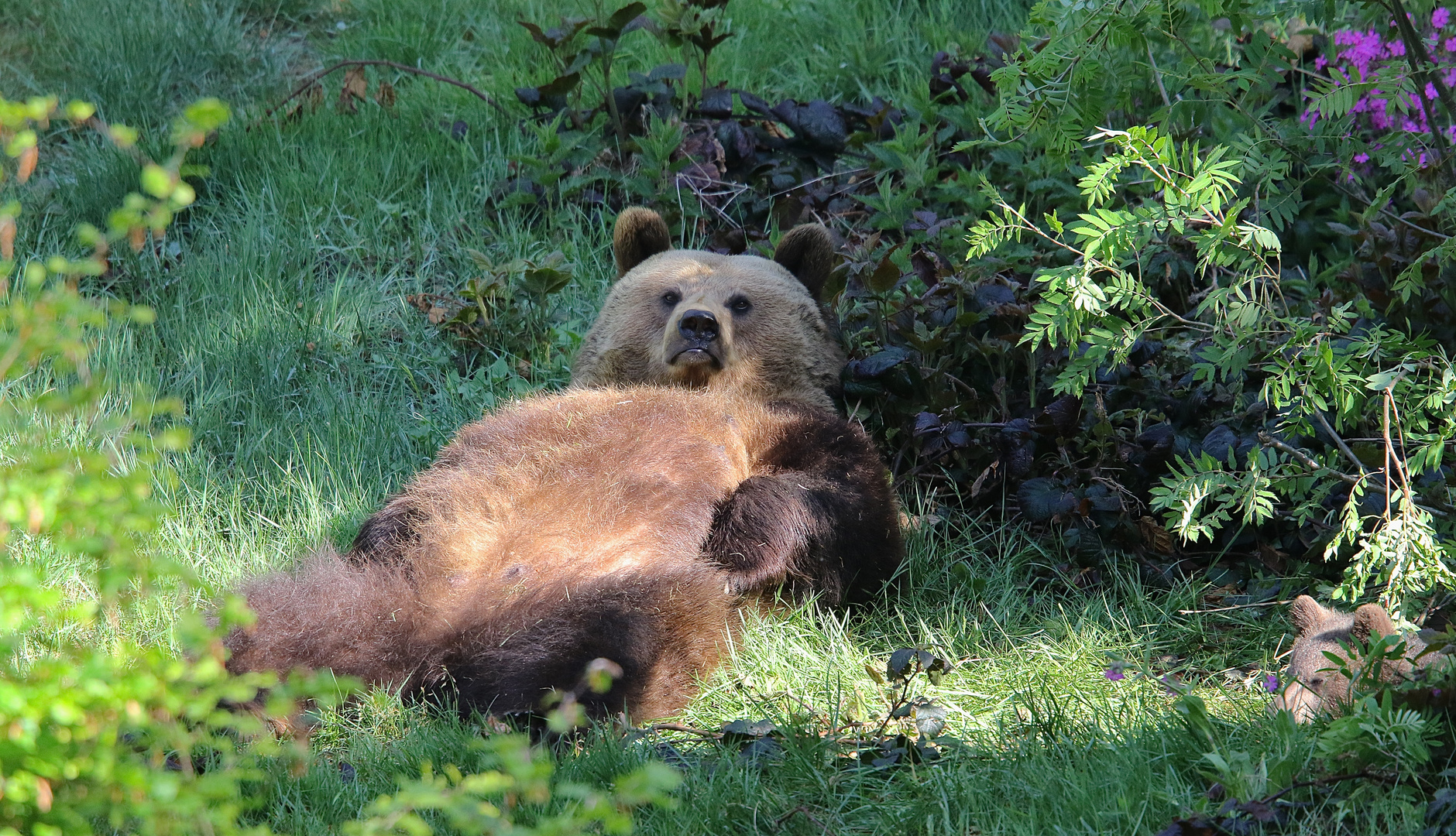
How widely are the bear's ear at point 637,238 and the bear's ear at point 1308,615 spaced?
3066 mm

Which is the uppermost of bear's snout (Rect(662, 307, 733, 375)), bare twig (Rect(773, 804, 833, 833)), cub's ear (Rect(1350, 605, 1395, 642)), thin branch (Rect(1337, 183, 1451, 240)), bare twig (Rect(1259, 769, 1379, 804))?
thin branch (Rect(1337, 183, 1451, 240))

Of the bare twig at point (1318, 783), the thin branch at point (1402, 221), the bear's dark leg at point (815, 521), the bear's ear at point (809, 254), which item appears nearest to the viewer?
the bare twig at point (1318, 783)

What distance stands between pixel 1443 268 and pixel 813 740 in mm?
2637

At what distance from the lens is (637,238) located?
5.48 m

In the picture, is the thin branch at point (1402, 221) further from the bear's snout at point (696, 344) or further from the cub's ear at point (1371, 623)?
the bear's snout at point (696, 344)

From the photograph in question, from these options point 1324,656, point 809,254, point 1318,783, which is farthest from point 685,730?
point 809,254

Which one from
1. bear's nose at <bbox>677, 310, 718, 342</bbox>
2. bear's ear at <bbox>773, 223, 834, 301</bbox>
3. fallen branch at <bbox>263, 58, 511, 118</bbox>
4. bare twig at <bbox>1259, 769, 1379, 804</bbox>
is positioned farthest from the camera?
fallen branch at <bbox>263, 58, 511, 118</bbox>

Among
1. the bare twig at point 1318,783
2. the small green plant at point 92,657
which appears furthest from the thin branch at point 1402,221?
the small green plant at point 92,657

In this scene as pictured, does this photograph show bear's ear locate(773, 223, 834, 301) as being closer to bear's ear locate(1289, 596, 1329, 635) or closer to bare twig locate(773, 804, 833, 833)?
bear's ear locate(1289, 596, 1329, 635)

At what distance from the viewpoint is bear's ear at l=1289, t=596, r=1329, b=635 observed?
A: 11.4 feet

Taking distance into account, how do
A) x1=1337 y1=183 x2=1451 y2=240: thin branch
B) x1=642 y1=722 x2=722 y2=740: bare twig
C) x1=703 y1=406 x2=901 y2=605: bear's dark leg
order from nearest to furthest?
x1=642 y1=722 x2=722 y2=740: bare twig, x1=1337 y1=183 x2=1451 y2=240: thin branch, x1=703 y1=406 x2=901 y2=605: bear's dark leg

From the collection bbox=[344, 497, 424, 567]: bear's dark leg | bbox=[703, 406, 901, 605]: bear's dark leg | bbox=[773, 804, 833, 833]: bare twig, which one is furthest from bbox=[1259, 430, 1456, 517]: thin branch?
bbox=[344, 497, 424, 567]: bear's dark leg

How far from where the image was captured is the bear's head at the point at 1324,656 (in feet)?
9.89

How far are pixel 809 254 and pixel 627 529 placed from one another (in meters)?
1.95
